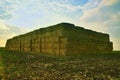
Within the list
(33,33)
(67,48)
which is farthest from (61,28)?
(33,33)

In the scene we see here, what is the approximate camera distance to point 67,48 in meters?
28.8

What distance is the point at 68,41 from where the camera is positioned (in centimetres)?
2891

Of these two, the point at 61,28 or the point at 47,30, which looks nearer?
the point at 61,28

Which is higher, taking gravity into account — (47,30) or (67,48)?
(47,30)

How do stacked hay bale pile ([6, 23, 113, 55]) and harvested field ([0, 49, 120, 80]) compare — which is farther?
stacked hay bale pile ([6, 23, 113, 55])

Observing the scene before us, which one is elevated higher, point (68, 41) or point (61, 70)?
point (68, 41)

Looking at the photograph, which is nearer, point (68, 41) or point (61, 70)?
point (61, 70)

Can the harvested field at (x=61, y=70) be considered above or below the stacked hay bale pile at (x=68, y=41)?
below

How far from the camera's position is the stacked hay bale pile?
29.6 m

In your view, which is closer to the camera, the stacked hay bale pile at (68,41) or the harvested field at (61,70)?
the harvested field at (61,70)

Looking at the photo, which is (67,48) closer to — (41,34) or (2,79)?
(41,34)

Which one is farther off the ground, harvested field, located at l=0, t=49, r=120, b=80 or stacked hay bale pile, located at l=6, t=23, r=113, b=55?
stacked hay bale pile, located at l=6, t=23, r=113, b=55

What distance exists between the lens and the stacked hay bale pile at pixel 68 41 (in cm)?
2959

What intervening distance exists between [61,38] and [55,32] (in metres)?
2.57
